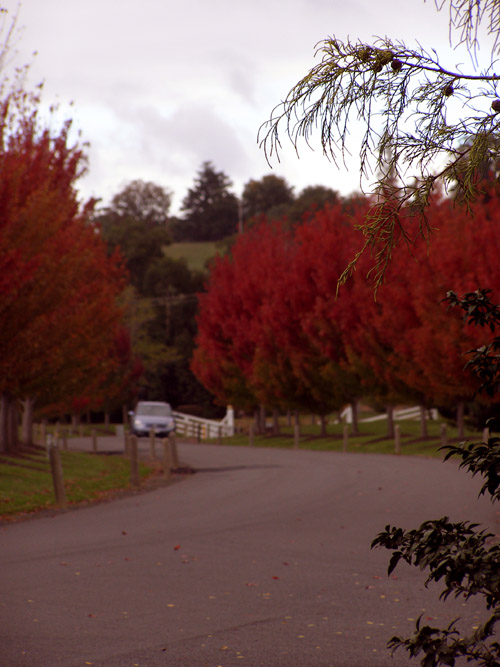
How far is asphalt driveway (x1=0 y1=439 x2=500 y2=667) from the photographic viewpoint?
6.55 metres

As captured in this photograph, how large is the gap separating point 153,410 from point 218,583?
126 feet

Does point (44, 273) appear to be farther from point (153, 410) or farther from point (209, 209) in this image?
point (209, 209)

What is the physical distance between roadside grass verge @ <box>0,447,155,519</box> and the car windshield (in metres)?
16.4

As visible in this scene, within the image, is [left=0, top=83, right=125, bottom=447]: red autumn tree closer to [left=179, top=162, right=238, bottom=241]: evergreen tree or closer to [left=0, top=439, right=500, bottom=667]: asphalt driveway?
[left=0, top=439, right=500, bottom=667]: asphalt driveway

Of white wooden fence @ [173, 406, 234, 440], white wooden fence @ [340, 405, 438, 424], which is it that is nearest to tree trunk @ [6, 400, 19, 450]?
white wooden fence @ [173, 406, 234, 440]

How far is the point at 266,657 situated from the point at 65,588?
3118 millimetres

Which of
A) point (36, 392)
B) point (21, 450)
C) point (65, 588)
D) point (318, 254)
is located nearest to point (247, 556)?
point (65, 588)

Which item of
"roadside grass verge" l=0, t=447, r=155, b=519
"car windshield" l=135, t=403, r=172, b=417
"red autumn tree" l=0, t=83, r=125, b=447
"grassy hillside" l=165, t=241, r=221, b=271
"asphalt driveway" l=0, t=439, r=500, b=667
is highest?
"grassy hillside" l=165, t=241, r=221, b=271


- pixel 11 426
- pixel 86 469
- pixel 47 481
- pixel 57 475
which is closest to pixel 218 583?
pixel 57 475

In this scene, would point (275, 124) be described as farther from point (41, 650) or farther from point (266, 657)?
point (41, 650)

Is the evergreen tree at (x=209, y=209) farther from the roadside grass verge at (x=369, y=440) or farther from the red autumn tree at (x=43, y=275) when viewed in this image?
the red autumn tree at (x=43, y=275)

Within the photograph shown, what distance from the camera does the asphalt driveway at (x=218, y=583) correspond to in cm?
655

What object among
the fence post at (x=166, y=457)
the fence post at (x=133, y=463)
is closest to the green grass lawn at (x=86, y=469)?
the fence post at (x=133, y=463)

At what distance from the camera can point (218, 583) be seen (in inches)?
359
